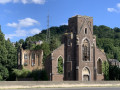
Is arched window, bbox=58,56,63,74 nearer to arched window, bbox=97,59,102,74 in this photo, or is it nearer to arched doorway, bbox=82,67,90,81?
arched doorway, bbox=82,67,90,81

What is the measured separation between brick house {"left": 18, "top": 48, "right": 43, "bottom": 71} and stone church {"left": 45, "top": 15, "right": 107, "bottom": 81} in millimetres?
20864

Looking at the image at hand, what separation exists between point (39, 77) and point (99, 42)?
336 feet

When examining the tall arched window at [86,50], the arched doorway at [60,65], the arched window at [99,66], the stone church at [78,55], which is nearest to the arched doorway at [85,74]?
the stone church at [78,55]

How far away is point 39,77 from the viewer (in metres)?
56.2

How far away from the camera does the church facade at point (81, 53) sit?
53.8m

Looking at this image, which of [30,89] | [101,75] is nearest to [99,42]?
[101,75]

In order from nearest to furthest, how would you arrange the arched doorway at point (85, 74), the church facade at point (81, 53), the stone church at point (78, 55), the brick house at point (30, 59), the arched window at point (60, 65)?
1. the stone church at point (78, 55)
2. the church facade at point (81, 53)
3. the arched window at point (60, 65)
4. the arched doorway at point (85, 74)
5. the brick house at point (30, 59)

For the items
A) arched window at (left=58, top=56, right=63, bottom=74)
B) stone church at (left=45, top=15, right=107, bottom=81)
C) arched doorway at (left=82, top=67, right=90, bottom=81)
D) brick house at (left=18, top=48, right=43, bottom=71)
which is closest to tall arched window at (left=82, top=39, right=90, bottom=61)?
stone church at (left=45, top=15, right=107, bottom=81)

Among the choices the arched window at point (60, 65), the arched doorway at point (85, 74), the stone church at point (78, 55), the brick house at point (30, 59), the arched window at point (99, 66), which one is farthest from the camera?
the brick house at point (30, 59)

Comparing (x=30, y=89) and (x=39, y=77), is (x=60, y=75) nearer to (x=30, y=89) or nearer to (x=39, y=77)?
(x=39, y=77)

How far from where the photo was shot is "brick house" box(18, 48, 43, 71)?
76.5 metres

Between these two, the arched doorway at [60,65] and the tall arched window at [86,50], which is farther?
the tall arched window at [86,50]

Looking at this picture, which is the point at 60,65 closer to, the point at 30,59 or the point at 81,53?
the point at 81,53

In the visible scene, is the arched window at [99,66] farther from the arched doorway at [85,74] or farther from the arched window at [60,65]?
the arched window at [60,65]
